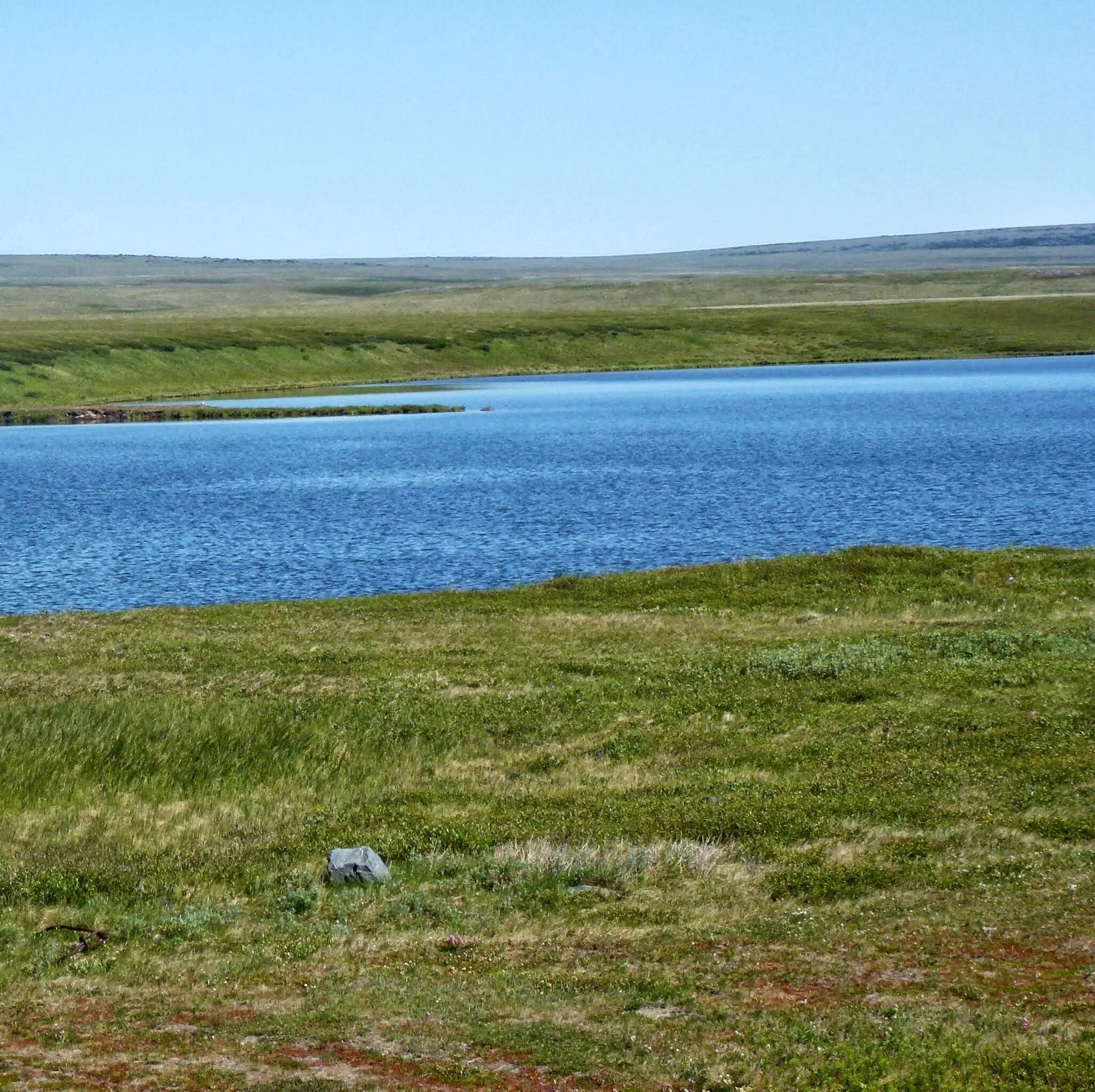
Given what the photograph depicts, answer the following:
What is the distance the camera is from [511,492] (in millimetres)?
86562

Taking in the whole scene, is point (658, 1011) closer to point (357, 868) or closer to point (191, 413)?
point (357, 868)

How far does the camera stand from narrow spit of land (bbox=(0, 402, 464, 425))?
146125mm

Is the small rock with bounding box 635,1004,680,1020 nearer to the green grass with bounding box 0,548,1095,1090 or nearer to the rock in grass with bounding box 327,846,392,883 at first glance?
the green grass with bounding box 0,548,1095,1090

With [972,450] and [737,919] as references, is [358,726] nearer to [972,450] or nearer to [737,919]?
[737,919]

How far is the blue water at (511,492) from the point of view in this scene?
62.6 meters

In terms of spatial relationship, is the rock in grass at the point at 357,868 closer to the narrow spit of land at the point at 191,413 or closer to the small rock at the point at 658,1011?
the small rock at the point at 658,1011

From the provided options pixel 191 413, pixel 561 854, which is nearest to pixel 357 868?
pixel 561 854

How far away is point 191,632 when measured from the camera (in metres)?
43.9

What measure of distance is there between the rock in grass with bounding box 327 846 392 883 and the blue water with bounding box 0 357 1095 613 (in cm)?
3586

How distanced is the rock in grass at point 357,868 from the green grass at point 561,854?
35 centimetres

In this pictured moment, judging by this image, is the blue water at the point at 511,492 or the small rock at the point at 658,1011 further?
the blue water at the point at 511,492

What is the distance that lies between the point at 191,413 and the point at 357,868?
435 feet

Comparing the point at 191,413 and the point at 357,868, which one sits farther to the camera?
the point at 191,413

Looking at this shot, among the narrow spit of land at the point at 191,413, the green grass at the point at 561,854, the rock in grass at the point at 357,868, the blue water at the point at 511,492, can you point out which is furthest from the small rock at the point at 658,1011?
the narrow spit of land at the point at 191,413
